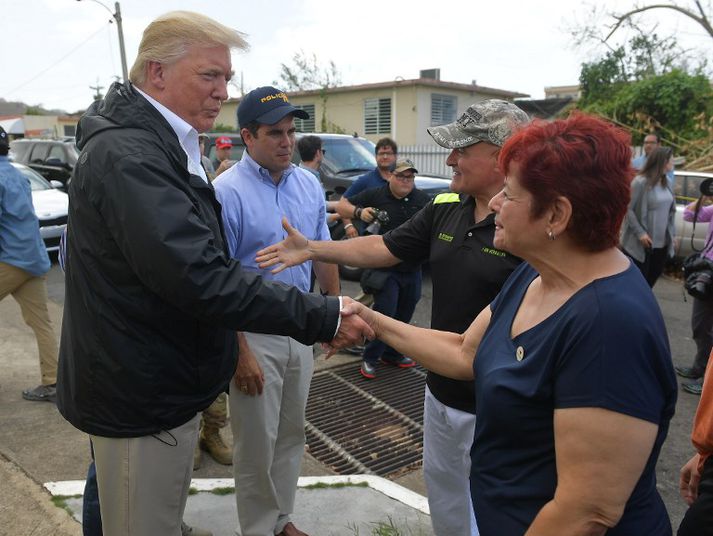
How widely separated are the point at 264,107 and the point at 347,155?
21.8 feet

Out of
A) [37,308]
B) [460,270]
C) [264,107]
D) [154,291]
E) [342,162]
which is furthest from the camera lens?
[342,162]

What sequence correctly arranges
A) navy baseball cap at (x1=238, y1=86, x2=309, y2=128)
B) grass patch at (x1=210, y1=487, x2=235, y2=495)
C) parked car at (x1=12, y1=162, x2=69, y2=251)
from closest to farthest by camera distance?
navy baseball cap at (x1=238, y1=86, x2=309, y2=128) < grass patch at (x1=210, y1=487, x2=235, y2=495) < parked car at (x1=12, y1=162, x2=69, y2=251)

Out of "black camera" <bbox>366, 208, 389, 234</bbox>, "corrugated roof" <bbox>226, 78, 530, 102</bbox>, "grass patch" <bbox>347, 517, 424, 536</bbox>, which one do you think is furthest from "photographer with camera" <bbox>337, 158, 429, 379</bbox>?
"corrugated roof" <bbox>226, 78, 530, 102</bbox>

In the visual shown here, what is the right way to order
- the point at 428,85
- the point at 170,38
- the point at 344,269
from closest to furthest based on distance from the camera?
the point at 170,38, the point at 344,269, the point at 428,85

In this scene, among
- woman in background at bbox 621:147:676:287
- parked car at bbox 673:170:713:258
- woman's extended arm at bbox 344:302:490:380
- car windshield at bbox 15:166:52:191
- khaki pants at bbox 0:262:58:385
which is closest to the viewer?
woman's extended arm at bbox 344:302:490:380

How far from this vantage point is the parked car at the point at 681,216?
371 inches

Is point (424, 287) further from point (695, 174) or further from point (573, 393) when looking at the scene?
point (573, 393)

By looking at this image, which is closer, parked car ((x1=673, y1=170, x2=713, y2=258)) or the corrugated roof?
parked car ((x1=673, y1=170, x2=713, y2=258))

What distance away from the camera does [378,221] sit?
5613mm

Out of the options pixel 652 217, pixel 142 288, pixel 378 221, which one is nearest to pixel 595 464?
pixel 142 288

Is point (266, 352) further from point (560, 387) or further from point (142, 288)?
point (560, 387)

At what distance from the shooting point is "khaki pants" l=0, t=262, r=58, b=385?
15.3ft

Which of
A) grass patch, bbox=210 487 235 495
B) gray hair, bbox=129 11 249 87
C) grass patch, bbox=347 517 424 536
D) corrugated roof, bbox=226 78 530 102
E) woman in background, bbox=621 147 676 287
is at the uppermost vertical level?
corrugated roof, bbox=226 78 530 102

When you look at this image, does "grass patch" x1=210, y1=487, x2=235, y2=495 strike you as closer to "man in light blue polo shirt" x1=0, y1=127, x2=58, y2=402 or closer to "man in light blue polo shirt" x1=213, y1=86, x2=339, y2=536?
"man in light blue polo shirt" x1=213, y1=86, x2=339, y2=536
